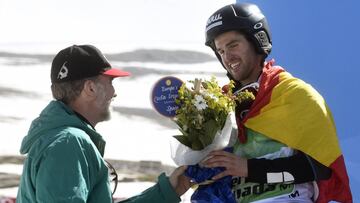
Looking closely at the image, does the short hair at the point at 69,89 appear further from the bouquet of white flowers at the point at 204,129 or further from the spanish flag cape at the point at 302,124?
the spanish flag cape at the point at 302,124

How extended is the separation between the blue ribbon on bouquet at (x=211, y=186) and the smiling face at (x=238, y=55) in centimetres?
50

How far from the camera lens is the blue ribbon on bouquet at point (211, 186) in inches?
111

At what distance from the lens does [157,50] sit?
461 centimetres

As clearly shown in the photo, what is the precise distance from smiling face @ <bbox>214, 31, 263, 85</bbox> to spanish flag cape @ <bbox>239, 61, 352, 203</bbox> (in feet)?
0.55

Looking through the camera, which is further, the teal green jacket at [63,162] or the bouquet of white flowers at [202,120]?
the bouquet of white flowers at [202,120]

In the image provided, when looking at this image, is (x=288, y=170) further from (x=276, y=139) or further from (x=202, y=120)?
(x=202, y=120)

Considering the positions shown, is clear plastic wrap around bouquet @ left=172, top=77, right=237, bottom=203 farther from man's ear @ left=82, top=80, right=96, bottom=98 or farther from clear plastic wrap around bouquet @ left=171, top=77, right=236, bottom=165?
man's ear @ left=82, top=80, right=96, bottom=98

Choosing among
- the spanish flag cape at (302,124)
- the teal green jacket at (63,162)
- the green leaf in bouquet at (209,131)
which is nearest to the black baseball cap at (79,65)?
the teal green jacket at (63,162)

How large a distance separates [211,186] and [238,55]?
2.01 feet

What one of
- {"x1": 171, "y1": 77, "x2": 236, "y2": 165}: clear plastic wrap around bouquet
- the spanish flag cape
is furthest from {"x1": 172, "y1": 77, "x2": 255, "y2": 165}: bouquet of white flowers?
the spanish flag cape

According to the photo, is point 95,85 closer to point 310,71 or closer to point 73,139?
point 73,139

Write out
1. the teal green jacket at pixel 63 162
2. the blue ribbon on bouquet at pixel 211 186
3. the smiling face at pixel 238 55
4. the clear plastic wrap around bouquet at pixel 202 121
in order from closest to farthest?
the teal green jacket at pixel 63 162 → the clear plastic wrap around bouquet at pixel 202 121 → the blue ribbon on bouquet at pixel 211 186 → the smiling face at pixel 238 55

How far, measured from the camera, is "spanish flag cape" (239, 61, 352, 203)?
2.79 meters

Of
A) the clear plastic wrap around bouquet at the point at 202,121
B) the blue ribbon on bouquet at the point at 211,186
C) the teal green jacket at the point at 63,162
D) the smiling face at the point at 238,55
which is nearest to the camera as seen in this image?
the teal green jacket at the point at 63,162
